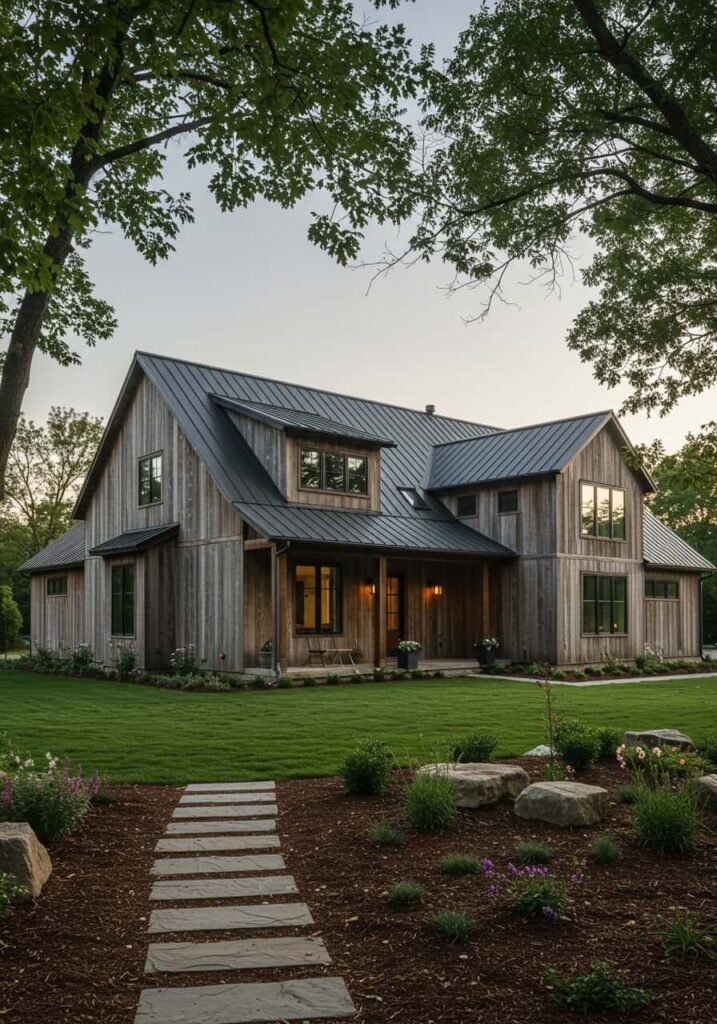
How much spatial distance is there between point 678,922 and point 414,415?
2412 cm

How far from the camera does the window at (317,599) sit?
1984 cm

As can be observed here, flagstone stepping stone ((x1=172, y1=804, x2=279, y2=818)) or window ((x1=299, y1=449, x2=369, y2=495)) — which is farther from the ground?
window ((x1=299, y1=449, x2=369, y2=495))

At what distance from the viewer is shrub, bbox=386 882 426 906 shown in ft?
14.3

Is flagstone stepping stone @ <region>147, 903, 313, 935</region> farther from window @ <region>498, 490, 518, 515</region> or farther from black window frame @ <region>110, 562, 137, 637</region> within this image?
window @ <region>498, 490, 518, 515</region>

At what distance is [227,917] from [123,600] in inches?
677

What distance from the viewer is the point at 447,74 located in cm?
844

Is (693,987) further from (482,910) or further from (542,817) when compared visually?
(542,817)

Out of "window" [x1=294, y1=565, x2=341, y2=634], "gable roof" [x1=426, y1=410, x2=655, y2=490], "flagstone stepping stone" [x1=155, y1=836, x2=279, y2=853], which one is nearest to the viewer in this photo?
"flagstone stepping stone" [x1=155, y1=836, x2=279, y2=853]

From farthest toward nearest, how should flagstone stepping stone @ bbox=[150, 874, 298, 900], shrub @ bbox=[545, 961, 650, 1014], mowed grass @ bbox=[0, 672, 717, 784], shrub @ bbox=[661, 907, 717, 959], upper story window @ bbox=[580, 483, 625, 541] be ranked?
upper story window @ bbox=[580, 483, 625, 541] → mowed grass @ bbox=[0, 672, 717, 784] → flagstone stepping stone @ bbox=[150, 874, 298, 900] → shrub @ bbox=[661, 907, 717, 959] → shrub @ bbox=[545, 961, 650, 1014]

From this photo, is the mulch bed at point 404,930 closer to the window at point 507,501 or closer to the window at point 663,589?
the window at point 507,501

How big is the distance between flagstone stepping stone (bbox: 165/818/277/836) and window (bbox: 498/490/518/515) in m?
17.0

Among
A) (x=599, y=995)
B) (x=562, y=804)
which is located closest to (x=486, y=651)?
(x=562, y=804)

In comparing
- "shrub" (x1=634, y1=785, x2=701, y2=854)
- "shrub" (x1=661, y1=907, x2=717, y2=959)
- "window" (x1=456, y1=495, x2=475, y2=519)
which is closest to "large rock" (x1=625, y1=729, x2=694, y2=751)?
"shrub" (x1=634, y1=785, x2=701, y2=854)

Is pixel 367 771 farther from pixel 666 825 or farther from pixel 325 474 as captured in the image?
pixel 325 474
